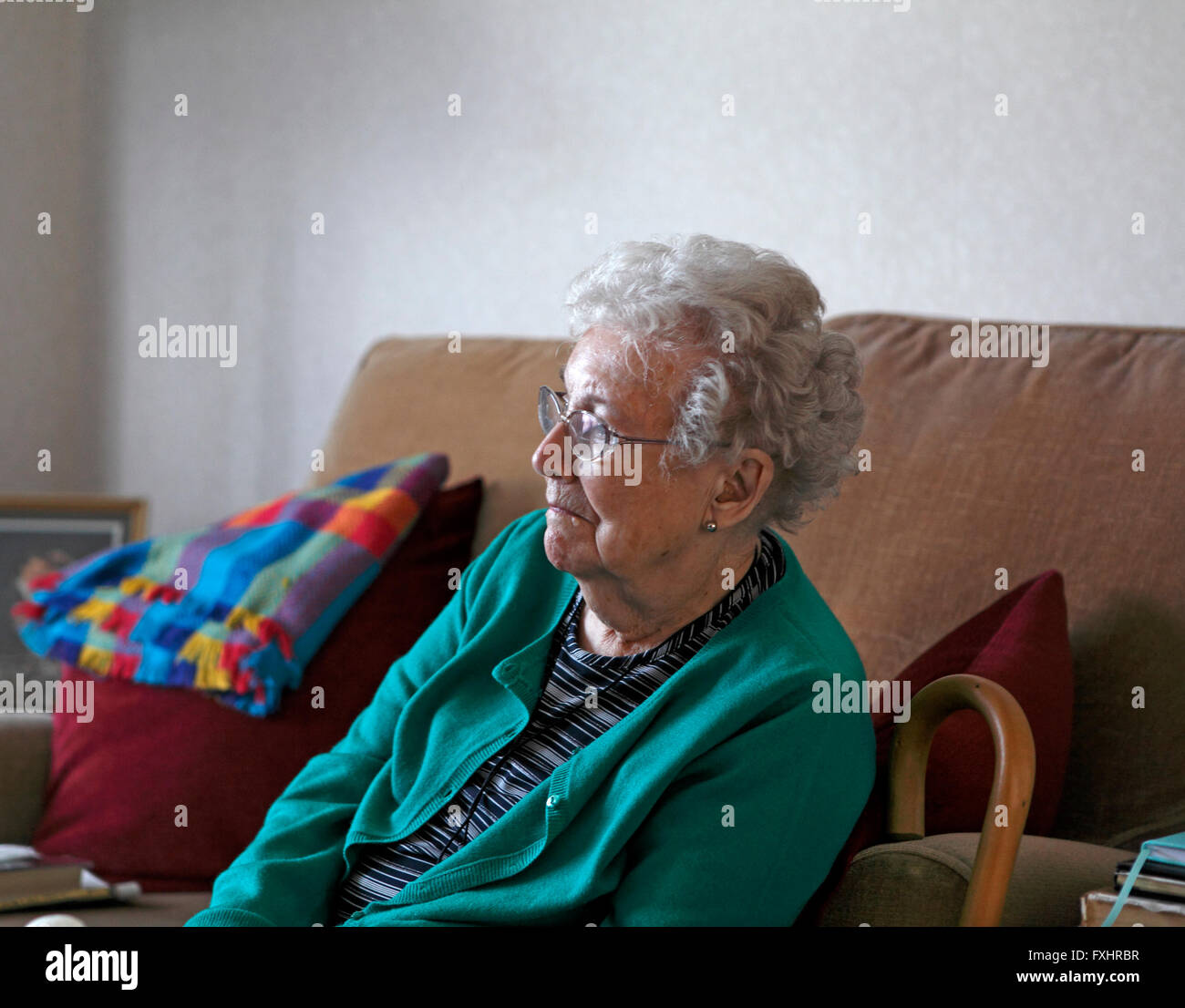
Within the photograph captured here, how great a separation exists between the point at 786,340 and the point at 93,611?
1120 millimetres

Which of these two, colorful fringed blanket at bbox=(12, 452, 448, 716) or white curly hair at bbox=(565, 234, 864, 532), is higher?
white curly hair at bbox=(565, 234, 864, 532)

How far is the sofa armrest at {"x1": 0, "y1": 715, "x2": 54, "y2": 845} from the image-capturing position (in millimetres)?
1714

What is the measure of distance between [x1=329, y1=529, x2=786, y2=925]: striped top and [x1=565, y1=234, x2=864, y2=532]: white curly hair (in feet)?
0.34

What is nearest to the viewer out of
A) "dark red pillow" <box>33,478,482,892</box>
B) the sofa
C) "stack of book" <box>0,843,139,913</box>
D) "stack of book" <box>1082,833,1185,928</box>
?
"stack of book" <box>1082,833,1185,928</box>

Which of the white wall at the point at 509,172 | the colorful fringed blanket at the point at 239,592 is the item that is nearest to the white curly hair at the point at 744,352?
the colorful fringed blanket at the point at 239,592

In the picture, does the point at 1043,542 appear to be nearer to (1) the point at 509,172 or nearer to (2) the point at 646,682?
(2) the point at 646,682

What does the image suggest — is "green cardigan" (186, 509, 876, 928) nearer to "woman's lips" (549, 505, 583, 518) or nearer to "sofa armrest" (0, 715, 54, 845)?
"woman's lips" (549, 505, 583, 518)

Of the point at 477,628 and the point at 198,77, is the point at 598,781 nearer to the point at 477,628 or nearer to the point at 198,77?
the point at 477,628

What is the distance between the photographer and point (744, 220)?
217cm

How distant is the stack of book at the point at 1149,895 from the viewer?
961 mm

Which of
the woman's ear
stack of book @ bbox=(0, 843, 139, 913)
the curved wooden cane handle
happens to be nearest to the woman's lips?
the woman's ear

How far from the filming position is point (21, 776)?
173 centimetres

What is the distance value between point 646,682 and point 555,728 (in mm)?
100

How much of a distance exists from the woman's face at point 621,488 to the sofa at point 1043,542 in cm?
32
